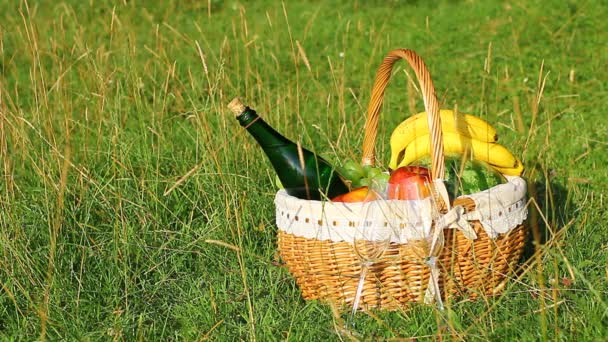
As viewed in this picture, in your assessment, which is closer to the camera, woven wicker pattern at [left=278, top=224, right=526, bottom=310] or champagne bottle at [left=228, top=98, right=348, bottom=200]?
woven wicker pattern at [left=278, top=224, right=526, bottom=310]

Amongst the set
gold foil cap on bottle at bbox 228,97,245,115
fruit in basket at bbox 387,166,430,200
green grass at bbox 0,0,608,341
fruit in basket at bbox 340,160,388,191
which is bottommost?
green grass at bbox 0,0,608,341

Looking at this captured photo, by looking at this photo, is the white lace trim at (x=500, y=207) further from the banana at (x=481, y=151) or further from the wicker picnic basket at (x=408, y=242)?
the banana at (x=481, y=151)

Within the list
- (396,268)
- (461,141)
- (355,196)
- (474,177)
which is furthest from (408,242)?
(461,141)

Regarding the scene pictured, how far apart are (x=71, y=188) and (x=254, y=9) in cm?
485

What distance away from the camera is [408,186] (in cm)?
267

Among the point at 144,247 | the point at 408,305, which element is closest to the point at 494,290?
the point at 408,305

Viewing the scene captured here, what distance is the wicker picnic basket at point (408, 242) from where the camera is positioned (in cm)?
258

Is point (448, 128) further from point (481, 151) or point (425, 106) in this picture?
point (425, 106)

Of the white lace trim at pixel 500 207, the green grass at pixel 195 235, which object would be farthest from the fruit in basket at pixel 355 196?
the white lace trim at pixel 500 207

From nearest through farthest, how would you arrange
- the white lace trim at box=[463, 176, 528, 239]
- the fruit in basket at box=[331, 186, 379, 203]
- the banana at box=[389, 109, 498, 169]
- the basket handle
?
the basket handle, the white lace trim at box=[463, 176, 528, 239], the fruit in basket at box=[331, 186, 379, 203], the banana at box=[389, 109, 498, 169]

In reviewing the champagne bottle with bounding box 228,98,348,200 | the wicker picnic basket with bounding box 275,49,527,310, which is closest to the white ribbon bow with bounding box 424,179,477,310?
the wicker picnic basket with bounding box 275,49,527,310

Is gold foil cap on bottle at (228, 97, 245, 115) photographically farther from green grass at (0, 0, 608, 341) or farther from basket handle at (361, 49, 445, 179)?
basket handle at (361, 49, 445, 179)

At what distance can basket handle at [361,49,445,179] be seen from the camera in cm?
252

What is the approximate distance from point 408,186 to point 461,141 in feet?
1.31
